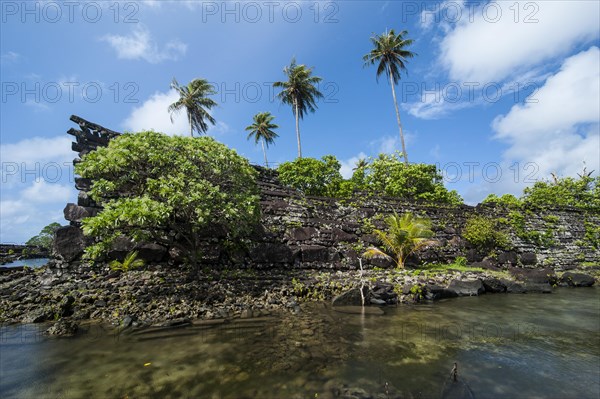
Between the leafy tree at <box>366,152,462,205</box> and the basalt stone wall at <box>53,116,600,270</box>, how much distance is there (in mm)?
2854

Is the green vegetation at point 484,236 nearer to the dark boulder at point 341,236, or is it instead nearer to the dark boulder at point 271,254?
the dark boulder at point 341,236

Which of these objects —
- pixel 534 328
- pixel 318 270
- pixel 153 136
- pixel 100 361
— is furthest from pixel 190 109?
pixel 534 328

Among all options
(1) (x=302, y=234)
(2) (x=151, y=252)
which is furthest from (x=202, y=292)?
(1) (x=302, y=234)

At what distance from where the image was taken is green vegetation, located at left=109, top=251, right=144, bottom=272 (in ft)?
38.4

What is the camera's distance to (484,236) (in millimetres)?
19359

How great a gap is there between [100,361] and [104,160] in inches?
280

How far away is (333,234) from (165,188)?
1005 centimetres

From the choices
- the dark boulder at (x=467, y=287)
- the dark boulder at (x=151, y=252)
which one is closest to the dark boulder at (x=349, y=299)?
the dark boulder at (x=467, y=287)

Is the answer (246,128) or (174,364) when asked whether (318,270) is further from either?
(246,128)

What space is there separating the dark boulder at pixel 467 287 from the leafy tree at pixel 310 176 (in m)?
11.9

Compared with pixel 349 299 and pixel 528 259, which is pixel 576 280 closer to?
pixel 528 259

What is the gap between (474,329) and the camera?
26.1ft

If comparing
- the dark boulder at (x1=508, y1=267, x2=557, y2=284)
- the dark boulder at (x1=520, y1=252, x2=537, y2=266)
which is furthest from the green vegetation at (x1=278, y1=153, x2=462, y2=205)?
the dark boulder at (x1=508, y1=267, x2=557, y2=284)

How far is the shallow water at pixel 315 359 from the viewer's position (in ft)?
15.6
